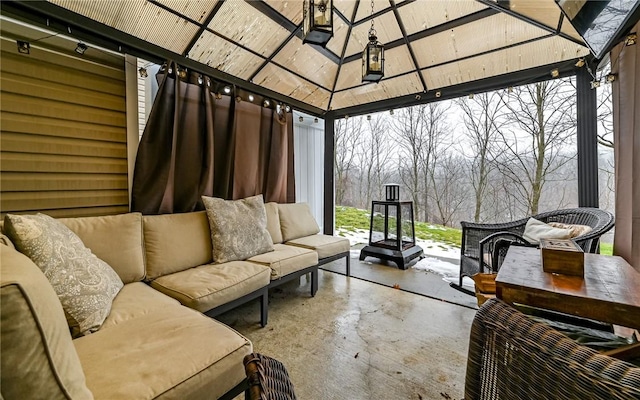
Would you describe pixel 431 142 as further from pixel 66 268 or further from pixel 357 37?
pixel 66 268

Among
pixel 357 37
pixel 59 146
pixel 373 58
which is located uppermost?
pixel 357 37

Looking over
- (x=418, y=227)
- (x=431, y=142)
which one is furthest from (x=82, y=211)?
(x=431, y=142)

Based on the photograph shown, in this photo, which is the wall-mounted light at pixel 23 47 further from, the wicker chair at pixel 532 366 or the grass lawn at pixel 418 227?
the grass lawn at pixel 418 227

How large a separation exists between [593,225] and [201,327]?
319 centimetres

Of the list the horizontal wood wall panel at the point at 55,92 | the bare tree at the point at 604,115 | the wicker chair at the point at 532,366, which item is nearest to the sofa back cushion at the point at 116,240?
the horizontal wood wall panel at the point at 55,92

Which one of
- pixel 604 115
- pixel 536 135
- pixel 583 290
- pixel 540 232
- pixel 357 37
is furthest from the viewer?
pixel 536 135

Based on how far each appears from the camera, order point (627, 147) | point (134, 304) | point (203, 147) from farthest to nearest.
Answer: point (203, 147)
point (627, 147)
point (134, 304)

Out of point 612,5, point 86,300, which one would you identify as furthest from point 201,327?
point 612,5

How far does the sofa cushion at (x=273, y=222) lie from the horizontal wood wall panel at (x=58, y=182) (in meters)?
1.50

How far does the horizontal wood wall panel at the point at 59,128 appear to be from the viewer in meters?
1.82

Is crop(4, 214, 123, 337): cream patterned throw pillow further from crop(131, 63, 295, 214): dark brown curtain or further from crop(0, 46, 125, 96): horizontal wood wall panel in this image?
crop(0, 46, 125, 96): horizontal wood wall panel

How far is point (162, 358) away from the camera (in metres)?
1.07

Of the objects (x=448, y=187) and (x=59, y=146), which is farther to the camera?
(x=448, y=187)

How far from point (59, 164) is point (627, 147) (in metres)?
4.44
